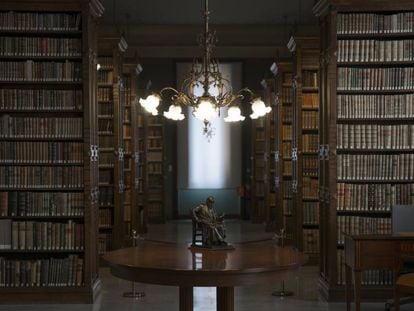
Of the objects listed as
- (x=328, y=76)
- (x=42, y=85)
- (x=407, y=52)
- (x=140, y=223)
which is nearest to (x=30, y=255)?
(x=42, y=85)

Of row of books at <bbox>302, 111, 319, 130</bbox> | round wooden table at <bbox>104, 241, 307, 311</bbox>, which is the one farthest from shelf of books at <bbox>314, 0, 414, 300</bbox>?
row of books at <bbox>302, 111, 319, 130</bbox>

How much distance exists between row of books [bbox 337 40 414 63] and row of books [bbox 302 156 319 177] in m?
3.26

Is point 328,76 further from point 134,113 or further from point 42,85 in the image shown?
point 134,113

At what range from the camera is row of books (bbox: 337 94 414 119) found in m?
8.29

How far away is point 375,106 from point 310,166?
3.21 m

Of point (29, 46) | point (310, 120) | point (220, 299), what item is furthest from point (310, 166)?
point (220, 299)

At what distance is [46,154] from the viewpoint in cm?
834

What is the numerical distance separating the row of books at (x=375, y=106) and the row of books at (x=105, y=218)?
420 cm

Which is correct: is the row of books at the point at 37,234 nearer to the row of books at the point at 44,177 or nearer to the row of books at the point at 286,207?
the row of books at the point at 44,177

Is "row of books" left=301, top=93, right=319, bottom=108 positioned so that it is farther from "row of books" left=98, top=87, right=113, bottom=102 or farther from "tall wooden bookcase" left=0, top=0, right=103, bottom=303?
"tall wooden bookcase" left=0, top=0, right=103, bottom=303

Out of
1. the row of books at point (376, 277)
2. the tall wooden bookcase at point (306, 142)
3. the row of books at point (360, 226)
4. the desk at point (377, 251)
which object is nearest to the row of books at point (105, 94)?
the tall wooden bookcase at point (306, 142)

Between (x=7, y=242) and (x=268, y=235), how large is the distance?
772 centimetres

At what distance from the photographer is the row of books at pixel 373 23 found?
825 cm

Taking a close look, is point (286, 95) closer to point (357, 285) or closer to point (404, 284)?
point (357, 285)
